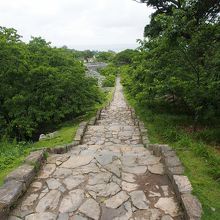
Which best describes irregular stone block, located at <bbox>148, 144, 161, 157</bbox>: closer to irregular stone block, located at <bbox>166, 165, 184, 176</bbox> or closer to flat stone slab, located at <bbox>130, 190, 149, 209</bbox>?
irregular stone block, located at <bbox>166, 165, 184, 176</bbox>

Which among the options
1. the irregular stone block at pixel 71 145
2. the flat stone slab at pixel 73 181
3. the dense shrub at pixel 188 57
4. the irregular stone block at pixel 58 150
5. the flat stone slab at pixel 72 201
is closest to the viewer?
the flat stone slab at pixel 72 201

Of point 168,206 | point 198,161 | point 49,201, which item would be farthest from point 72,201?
point 198,161

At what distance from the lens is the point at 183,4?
845 centimetres

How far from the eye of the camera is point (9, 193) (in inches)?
174

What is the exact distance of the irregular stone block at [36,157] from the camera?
5824 millimetres

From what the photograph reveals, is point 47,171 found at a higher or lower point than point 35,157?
lower

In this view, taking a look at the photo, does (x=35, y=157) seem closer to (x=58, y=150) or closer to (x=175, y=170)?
(x=58, y=150)

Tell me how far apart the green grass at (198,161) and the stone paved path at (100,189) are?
485 millimetres

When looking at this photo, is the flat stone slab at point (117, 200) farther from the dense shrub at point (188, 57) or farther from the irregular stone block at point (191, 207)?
the dense shrub at point (188, 57)

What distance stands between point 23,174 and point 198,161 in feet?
12.4

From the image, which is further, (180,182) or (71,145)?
(71,145)

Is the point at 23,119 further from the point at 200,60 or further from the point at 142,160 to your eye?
the point at 200,60

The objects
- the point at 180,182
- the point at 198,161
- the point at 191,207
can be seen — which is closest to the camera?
the point at 191,207

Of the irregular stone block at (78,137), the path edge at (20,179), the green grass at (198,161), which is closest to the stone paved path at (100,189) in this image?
the path edge at (20,179)
